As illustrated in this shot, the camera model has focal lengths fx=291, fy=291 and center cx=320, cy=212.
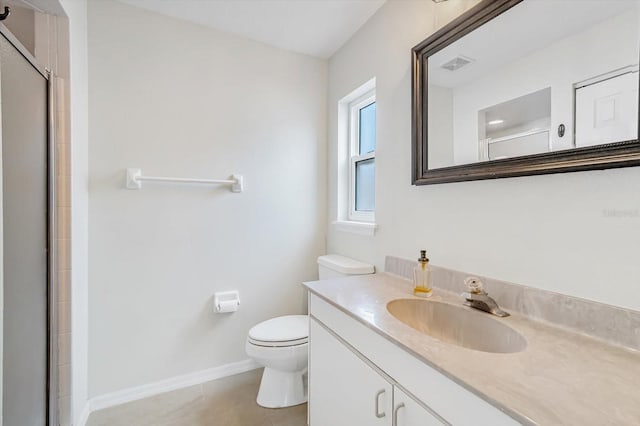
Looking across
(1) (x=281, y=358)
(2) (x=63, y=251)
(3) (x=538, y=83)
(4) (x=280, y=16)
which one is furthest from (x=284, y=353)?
(4) (x=280, y=16)

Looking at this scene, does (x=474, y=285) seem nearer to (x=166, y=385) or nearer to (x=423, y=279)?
(x=423, y=279)

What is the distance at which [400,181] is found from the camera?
157 cm

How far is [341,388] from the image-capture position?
3.66 ft

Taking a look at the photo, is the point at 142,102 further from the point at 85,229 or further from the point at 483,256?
the point at 483,256

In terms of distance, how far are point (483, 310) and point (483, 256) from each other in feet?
0.73

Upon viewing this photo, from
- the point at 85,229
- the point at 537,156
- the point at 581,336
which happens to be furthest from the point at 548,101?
the point at 85,229

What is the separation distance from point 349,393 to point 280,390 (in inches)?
32.7

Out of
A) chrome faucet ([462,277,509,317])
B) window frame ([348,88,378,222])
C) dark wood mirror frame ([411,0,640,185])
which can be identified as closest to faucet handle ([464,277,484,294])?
chrome faucet ([462,277,509,317])

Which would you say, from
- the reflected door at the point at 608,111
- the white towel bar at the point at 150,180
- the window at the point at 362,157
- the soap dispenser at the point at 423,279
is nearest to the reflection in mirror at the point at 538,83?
the reflected door at the point at 608,111

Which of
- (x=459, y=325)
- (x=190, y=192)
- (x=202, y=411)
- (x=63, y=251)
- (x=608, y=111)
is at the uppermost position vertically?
(x=608, y=111)

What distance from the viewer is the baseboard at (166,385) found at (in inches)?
66.4

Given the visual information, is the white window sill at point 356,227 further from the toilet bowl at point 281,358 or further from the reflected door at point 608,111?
the reflected door at point 608,111

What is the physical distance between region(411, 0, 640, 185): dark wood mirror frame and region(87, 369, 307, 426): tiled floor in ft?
4.88

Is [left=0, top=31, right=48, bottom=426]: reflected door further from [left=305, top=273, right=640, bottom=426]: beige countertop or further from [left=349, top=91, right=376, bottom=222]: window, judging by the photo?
[left=349, top=91, right=376, bottom=222]: window
